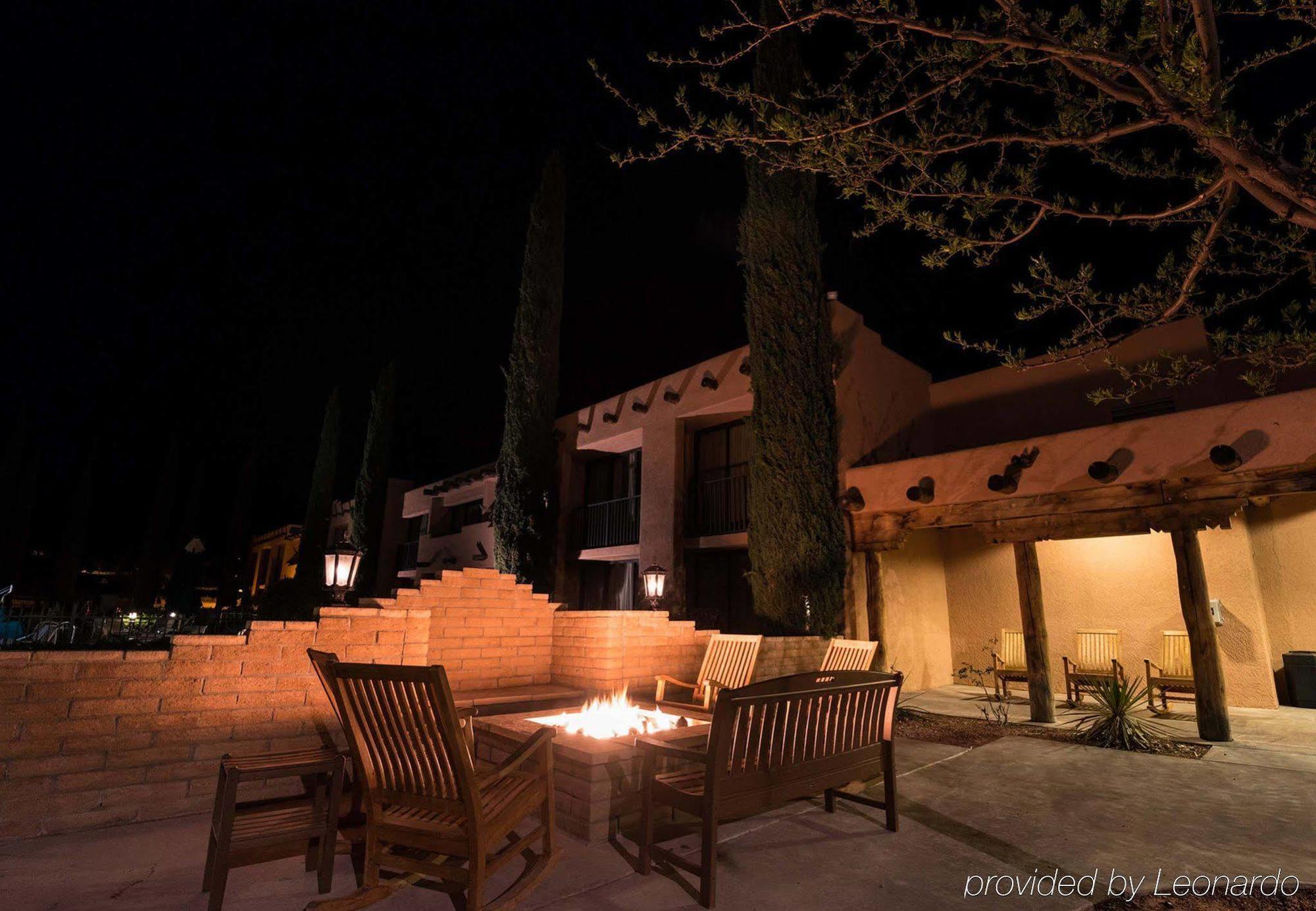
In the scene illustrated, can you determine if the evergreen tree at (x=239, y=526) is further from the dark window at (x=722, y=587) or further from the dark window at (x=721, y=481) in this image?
the dark window at (x=721, y=481)

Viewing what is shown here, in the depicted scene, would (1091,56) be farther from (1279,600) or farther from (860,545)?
(1279,600)

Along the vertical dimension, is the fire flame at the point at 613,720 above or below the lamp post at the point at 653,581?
below

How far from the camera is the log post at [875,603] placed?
30.8 feet

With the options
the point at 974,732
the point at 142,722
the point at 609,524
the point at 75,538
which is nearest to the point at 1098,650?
the point at 974,732

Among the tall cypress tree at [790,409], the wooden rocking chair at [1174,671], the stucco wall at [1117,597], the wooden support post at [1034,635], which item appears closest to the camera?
the wooden support post at [1034,635]

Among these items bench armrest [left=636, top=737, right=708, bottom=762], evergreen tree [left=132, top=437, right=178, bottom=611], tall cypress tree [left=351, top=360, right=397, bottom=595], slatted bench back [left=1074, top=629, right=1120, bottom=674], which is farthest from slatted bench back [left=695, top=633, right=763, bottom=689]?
evergreen tree [left=132, top=437, right=178, bottom=611]

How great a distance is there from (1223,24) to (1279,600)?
8.56 meters

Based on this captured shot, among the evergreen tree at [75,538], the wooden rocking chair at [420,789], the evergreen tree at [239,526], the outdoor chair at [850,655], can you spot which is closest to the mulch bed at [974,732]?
the outdoor chair at [850,655]

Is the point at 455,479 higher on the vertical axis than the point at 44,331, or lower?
lower

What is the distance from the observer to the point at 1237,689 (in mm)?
8258

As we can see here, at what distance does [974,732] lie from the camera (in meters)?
6.89


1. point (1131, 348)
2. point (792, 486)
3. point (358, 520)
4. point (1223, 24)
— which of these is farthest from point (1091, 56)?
point (358, 520)

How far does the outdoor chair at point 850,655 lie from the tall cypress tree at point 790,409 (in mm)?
3537

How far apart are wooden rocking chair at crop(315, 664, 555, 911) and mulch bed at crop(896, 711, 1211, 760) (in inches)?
212
